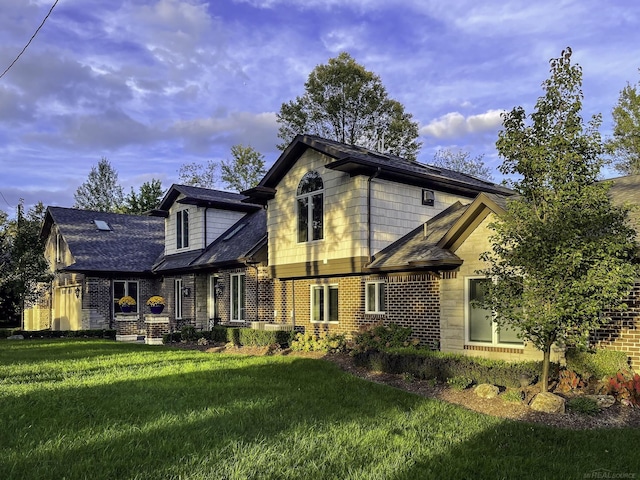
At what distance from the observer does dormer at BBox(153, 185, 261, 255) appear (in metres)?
22.4

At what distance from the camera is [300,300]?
1700 centimetres

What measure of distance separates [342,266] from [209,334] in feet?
20.1

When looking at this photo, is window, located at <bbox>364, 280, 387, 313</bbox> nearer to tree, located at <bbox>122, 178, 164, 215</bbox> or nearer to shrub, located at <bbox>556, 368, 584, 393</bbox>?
shrub, located at <bbox>556, 368, 584, 393</bbox>

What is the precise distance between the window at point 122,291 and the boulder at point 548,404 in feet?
66.1

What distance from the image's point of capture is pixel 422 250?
1332cm

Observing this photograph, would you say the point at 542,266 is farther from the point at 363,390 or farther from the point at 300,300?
the point at 300,300

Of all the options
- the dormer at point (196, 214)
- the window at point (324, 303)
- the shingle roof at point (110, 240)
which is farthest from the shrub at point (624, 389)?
the shingle roof at point (110, 240)

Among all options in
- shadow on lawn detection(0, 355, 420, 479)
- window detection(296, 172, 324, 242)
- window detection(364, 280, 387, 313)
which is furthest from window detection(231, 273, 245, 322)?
shadow on lawn detection(0, 355, 420, 479)

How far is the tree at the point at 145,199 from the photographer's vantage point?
46.2 m

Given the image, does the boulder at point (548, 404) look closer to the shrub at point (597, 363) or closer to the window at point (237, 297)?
the shrub at point (597, 363)

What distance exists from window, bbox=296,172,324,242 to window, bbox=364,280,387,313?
209 cm

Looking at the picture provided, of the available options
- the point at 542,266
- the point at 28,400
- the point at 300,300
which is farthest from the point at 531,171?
the point at 300,300

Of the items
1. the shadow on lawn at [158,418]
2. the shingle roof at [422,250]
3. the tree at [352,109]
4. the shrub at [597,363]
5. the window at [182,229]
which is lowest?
the shadow on lawn at [158,418]

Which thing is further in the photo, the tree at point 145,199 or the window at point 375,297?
the tree at point 145,199
